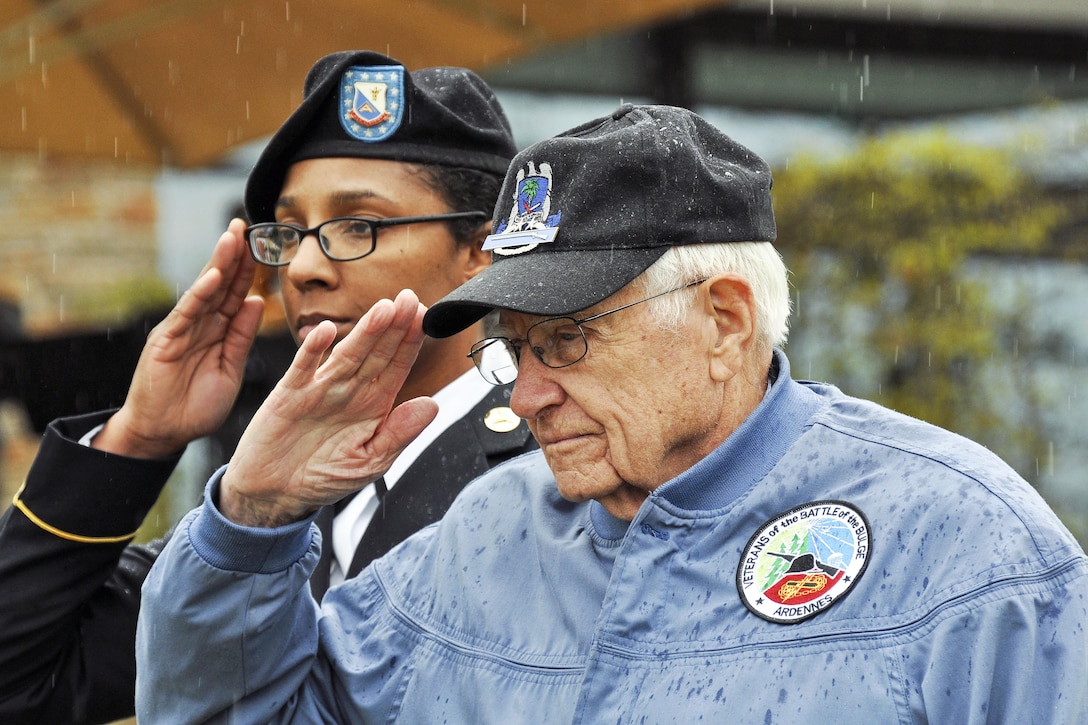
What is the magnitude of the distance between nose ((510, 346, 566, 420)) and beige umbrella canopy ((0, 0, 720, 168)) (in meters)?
2.39

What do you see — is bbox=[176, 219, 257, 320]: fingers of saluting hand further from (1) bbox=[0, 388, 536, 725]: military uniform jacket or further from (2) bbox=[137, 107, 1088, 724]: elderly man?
(2) bbox=[137, 107, 1088, 724]: elderly man

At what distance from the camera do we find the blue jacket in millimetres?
1678

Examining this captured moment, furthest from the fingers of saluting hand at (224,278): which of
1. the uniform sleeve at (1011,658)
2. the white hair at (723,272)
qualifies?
the uniform sleeve at (1011,658)

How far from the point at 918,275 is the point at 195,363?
398cm

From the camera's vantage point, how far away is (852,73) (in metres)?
7.34

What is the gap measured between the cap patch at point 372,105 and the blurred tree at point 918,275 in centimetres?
365

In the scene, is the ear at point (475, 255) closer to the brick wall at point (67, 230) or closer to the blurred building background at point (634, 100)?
the blurred building background at point (634, 100)

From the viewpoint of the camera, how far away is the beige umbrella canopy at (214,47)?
4566 mm

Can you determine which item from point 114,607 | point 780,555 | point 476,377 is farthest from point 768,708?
point 114,607

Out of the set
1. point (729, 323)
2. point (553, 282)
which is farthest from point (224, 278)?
point (729, 323)

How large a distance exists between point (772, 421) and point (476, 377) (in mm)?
926

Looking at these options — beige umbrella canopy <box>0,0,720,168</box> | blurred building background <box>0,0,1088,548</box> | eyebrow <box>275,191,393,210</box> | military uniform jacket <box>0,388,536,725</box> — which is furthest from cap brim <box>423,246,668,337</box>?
beige umbrella canopy <box>0,0,720,168</box>

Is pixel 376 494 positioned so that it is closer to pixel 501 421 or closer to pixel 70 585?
pixel 501 421

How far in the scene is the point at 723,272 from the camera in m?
2.05
